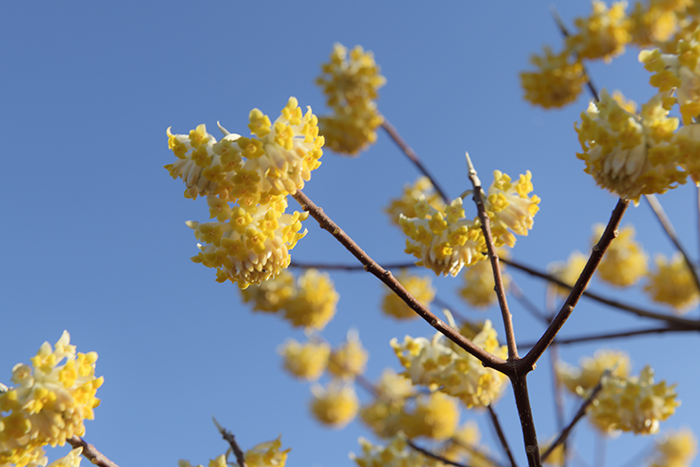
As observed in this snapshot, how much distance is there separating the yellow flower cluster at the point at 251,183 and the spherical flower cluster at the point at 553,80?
16.3 ft

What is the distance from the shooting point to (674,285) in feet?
23.5

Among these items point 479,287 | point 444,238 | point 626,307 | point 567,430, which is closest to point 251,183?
point 444,238

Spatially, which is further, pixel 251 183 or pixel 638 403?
pixel 638 403

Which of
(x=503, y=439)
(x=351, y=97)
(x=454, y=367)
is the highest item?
(x=351, y=97)

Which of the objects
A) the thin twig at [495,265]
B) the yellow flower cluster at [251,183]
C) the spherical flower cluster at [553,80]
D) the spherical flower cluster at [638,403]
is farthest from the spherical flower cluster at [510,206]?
→ the spherical flower cluster at [553,80]

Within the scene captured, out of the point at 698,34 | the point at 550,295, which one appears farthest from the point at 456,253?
the point at 550,295

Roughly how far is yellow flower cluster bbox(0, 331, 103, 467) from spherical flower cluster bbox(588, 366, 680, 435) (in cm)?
340

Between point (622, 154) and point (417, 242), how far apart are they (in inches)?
41.6

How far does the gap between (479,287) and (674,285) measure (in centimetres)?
276

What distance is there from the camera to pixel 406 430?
6.99 m

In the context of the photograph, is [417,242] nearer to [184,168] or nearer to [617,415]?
→ [184,168]

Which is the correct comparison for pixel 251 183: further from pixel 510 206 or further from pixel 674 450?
pixel 674 450

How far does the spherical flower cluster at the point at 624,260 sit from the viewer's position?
7.76 metres

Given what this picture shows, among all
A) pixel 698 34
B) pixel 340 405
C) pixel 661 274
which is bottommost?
pixel 698 34
